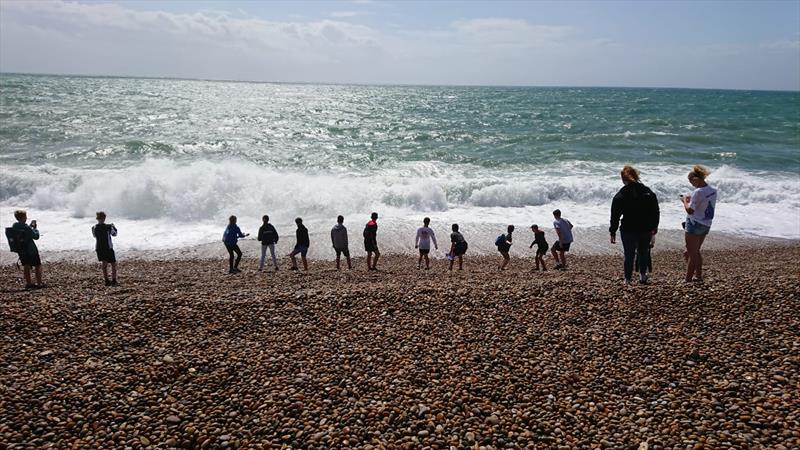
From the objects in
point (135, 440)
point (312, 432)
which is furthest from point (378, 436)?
point (135, 440)

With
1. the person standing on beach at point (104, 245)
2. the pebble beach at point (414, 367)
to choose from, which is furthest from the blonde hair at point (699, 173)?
the person standing on beach at point (104, 245)

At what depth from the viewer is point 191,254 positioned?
14469 mm

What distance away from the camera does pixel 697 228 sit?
827cm

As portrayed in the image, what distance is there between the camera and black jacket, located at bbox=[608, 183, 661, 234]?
318 inches

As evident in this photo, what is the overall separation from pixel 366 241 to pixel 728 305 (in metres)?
7.43

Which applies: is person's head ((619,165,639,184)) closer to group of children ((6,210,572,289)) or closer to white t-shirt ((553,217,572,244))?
group of children ((6,210,572,289))

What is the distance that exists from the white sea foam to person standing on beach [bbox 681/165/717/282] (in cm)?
698

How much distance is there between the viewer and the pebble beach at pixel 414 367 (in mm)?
5125

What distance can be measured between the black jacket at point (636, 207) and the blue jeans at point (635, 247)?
16cm

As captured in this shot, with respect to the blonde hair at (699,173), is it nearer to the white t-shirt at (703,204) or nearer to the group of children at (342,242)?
the white t-shirt at (703,204)

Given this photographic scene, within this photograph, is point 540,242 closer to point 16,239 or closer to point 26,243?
point 26,243

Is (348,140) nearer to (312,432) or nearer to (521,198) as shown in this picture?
(521,198)

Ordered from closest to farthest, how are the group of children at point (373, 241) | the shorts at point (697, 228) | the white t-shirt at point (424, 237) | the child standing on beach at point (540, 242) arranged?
1. the shorts at point (697, 228)
2. the child standing on beach at point (540, 242)
3. the group of children at point (373, 241)
4. the white t-shirt at point (424, 237)

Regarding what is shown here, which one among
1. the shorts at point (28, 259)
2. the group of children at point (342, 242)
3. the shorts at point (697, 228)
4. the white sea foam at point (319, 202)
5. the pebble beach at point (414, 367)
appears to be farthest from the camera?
the white sea foam at point (319, 202)
